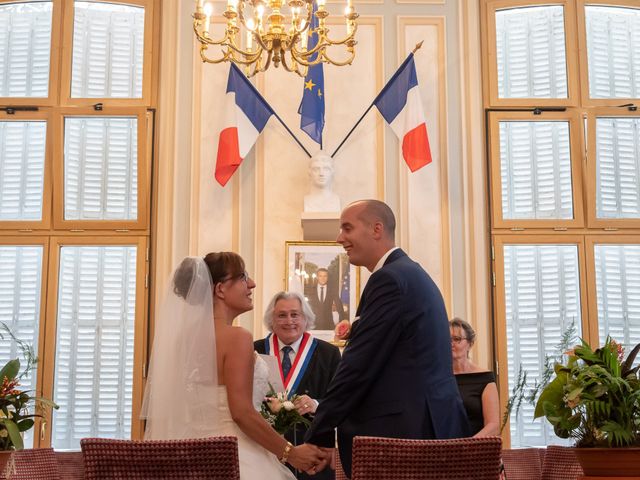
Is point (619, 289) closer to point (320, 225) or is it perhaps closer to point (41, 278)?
point (320, 225)

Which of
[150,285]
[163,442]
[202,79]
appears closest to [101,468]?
[163,442]

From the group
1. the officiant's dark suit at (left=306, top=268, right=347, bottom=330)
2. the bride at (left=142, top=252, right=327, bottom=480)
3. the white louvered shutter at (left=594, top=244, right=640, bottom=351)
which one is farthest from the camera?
the white louvered shutter at (left=594, top=244, right=640, bottom=351)

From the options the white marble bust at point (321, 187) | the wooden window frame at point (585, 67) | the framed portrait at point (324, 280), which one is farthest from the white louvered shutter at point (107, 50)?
the wooden window frame at point (585, 67)

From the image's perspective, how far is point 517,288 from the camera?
7.60 m

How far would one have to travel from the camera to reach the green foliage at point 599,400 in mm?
3381

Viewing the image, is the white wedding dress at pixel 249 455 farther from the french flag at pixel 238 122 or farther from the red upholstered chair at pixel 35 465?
the french flag at pixel 238 122

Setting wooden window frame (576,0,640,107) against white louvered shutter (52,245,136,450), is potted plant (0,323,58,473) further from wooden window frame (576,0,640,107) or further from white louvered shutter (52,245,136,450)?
wooden window frame (576,0,640,107)

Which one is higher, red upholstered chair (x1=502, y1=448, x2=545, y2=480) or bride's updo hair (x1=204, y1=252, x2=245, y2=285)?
bride's updo hair (x1=204, y1=252, x2=245, y2=285)

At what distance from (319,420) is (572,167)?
192 inches

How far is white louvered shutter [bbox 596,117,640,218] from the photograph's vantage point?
7742mm

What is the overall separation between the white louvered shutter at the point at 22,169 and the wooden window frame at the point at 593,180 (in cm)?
483

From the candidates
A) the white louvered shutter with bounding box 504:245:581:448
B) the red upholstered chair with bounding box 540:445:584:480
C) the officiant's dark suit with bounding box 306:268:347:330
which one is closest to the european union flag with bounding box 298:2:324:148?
the officiant's dark suit with bounding box 306:268:347:330

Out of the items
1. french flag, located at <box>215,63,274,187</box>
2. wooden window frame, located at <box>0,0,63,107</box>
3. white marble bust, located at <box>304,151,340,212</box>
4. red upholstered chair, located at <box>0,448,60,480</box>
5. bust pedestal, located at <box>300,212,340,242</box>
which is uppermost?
wooden window frame, located at <box>0,0,63,107</box>

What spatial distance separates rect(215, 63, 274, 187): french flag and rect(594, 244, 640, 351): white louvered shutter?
125 inches
